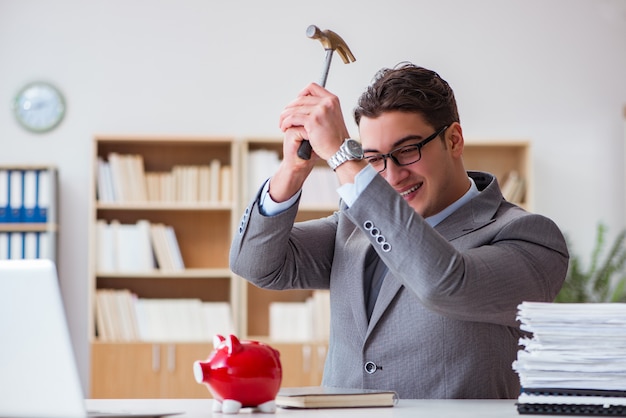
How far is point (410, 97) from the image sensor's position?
195 centimetres

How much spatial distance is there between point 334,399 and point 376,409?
2.7 inches

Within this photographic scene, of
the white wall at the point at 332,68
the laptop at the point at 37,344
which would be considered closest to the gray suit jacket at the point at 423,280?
the laptop at the point at 37,344

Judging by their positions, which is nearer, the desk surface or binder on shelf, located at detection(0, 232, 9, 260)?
the desk surface

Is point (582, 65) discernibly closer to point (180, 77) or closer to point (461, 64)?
point (461, 64)

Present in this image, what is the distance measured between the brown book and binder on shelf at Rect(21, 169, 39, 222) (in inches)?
152

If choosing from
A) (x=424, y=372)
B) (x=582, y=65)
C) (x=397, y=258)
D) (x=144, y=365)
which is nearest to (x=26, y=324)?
(x=397, y=258)

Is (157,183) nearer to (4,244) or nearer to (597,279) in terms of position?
(4,244)

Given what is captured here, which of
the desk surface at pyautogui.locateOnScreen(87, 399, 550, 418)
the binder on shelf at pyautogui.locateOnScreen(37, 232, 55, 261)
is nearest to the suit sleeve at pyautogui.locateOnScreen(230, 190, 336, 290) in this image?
the desk surface at pyautogui.locateOnScreen(87, 399, 550, 418)

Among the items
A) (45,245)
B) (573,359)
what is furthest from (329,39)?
(45,245)

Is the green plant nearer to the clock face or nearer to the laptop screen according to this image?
the clock face

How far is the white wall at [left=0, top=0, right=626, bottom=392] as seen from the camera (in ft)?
17.8

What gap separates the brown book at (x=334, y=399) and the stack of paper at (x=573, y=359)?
8.8 inches

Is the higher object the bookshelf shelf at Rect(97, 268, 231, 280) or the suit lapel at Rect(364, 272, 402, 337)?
the suit lapel at Rect(364, 272, 402, 337)

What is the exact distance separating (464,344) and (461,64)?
3890mm
